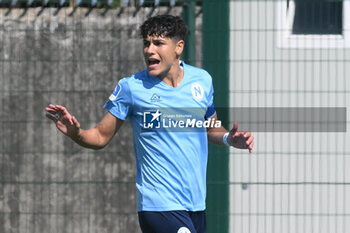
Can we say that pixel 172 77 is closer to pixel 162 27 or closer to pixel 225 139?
pixel 162 27

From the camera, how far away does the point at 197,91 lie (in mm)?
4734

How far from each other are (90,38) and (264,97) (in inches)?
61.9

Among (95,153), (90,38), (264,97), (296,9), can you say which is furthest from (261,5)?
(95,153)

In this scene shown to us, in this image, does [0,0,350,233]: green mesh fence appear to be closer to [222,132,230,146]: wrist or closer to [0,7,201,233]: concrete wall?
[0,7,201,233]: concrete wall

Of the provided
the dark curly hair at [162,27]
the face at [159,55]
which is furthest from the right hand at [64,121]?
the dark curly hair at [162,27]

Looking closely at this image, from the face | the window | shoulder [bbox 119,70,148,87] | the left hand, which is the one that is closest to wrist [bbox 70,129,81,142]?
shoulder [bbox 119,70,148,87]

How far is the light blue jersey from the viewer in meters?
4.52

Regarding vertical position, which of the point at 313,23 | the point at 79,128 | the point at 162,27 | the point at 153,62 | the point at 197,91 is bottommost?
the point at 79,128

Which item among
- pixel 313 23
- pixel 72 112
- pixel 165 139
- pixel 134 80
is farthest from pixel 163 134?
pixel 313 23

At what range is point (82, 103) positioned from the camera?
7.09m

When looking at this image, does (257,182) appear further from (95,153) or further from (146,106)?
(146,106)

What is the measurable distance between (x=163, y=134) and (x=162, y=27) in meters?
0.63

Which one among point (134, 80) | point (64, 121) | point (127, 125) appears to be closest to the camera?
point (64, 121)

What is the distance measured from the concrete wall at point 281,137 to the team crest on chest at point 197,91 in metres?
2.08
